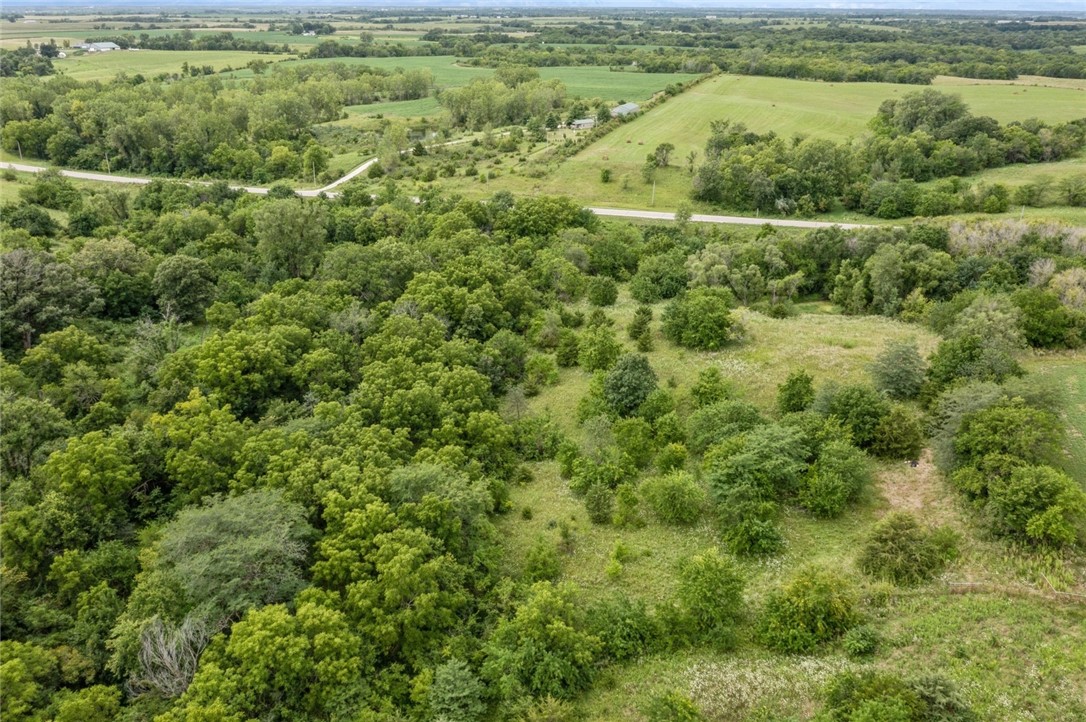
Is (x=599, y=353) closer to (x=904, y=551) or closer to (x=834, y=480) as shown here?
(x=834, y=480)

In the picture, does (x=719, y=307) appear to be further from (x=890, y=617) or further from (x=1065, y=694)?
(x=1065, y=694)

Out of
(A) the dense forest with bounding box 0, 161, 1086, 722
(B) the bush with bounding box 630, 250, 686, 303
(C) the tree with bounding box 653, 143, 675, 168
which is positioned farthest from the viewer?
(C) the tree with bounding box 653, 143, 675, 168

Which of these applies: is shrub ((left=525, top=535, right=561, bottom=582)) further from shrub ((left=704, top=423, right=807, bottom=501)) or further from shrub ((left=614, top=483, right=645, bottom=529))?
shrub ((left=704, top=423, right=807, bottom=501))

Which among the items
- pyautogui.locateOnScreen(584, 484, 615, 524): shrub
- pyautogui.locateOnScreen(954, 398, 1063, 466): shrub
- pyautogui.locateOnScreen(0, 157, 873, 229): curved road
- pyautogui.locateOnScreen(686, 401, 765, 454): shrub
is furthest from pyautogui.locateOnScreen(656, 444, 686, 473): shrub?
pyautogui.locateOnScreen(0, 157, 873, 229): curved road

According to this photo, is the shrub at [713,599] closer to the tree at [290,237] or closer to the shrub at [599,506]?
the shrub at [599,506]

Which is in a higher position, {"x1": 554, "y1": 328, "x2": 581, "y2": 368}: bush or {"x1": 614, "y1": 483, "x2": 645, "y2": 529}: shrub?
{"x1": 554, "y1": 328, "x2": 581, "y2": 368}: bush

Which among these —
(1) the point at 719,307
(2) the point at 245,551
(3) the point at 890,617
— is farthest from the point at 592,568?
(1) the point at 719,307

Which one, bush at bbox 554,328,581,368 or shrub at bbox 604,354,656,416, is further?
bush at bbox 554,328,581,368

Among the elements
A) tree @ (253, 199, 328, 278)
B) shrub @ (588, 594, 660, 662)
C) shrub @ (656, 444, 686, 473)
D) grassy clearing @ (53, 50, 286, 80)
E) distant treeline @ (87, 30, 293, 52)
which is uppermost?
distant treeline @ (87, 30, 293, 52)

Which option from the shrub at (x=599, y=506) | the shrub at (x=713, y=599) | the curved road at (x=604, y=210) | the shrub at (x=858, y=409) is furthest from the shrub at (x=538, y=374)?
the curved road at (x=604, y=210)
